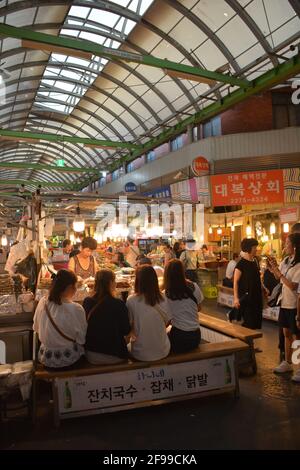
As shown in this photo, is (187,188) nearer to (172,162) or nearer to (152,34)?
(172,162)

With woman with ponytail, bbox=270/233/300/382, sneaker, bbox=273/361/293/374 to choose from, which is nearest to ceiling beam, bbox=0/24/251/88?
woman with ponytail, bbox=270/233/300/382

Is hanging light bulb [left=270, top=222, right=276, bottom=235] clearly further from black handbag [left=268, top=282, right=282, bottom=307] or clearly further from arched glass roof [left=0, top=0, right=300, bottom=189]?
black handbag [left=268, top=282, right=282, bottom=307]

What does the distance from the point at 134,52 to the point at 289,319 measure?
37.4 feet

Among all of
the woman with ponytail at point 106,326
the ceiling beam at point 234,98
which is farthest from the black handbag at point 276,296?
the ceiling beam at point 234,98

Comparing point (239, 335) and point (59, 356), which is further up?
point (59, 356)

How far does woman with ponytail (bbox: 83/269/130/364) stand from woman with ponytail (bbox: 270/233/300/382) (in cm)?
237

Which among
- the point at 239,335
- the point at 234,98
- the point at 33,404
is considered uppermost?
the point at 234,98

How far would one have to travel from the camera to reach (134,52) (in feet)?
42.8

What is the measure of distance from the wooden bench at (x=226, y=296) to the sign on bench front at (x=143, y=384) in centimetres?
540

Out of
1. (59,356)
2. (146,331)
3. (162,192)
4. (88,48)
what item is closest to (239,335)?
(146,331)

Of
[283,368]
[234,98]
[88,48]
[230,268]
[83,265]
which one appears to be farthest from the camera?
[234,98]

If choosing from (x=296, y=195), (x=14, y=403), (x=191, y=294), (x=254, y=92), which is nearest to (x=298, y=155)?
(x=296, y=195)

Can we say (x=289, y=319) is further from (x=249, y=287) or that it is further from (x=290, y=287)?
(x=249, y=287)

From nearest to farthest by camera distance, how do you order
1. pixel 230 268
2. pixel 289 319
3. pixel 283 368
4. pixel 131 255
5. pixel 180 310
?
pixel 180 310 < pixel 289 319 < pixel 283 368 < pixel 230 268 < pixel 131 255
